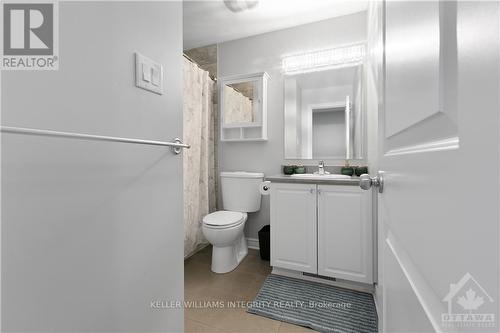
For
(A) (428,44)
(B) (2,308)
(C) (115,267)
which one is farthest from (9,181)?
(A) (428,44)

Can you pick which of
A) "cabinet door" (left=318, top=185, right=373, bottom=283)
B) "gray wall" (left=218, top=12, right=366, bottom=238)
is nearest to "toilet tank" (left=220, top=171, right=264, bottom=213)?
"gray wall" (left=218, top=12, right=366, bottom=238)

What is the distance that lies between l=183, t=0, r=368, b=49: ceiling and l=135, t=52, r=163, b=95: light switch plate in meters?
1.62

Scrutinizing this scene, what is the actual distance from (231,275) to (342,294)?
90cm

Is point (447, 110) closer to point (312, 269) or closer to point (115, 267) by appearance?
point (115, 267)

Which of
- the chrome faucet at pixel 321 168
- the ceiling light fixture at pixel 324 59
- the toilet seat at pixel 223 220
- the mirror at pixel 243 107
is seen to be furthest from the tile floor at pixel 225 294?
the ceiling light fixture at pixel 324 59

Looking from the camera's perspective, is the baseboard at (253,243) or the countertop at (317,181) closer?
the countertop at (317,181)

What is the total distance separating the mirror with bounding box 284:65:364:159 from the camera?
215 centimetres

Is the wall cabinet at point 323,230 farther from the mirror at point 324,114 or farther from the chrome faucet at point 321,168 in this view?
the mirror at point 324,114

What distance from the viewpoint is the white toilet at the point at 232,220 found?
6.21 ft

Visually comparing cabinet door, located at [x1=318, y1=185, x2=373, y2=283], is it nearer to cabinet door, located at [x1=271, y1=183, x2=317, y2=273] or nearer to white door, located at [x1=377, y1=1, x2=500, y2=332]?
cabinet door, located at [x1=271, y1=183, x2=317, y2=273]

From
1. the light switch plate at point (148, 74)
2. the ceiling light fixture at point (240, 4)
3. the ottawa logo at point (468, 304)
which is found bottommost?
the ottawa logo at point (468, 304)

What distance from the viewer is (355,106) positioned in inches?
84.7

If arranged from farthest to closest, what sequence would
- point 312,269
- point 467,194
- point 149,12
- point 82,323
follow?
point 312,269 < point 149,12 < point 82,323 < point 467,194

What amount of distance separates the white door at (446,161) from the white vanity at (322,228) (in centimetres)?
125
